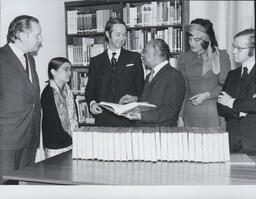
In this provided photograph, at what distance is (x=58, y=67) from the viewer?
3363 millimetres

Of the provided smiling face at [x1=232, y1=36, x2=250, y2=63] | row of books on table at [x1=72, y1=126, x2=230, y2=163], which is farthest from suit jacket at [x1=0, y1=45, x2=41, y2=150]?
smiling face at [x1=232, y1=36, x2=250, y2=63]

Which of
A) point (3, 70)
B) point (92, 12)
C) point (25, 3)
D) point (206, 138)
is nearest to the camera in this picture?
point (206, 138)

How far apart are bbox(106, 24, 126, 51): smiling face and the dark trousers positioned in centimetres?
114

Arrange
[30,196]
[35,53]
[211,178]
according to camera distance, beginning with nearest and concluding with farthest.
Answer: [30,196] < [211,178] < [35,53]

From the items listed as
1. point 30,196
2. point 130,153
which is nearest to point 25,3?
point 130,153

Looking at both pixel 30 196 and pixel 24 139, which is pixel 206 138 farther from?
pixel 24 139

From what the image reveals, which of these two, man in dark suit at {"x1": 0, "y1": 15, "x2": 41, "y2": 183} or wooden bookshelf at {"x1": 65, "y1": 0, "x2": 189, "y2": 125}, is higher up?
wooden bookshelf at {"x1": 65, "y1": 0, "x2": 189, "y2": 125}

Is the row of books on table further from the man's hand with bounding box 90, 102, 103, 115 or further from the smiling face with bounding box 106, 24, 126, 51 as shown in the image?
the smiling face with bounding box 106, 24, 126, 51

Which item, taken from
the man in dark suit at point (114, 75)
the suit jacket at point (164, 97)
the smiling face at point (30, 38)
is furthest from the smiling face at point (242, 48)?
the smiling face at point (30, 38)

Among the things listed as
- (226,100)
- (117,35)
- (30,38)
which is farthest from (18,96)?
(226,100)

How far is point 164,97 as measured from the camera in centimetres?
263

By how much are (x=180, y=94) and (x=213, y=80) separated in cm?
67

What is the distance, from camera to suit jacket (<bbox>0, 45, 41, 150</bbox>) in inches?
98.8

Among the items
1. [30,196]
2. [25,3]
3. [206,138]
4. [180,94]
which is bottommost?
[30,196]
